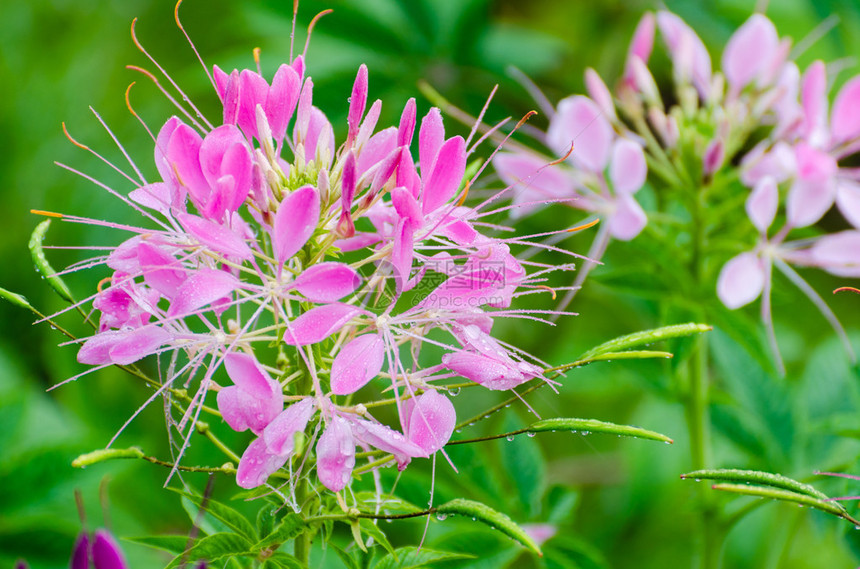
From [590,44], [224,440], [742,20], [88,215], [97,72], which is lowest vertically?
[224,440]

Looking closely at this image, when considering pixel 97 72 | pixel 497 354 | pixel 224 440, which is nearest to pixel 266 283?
pixel 497 354

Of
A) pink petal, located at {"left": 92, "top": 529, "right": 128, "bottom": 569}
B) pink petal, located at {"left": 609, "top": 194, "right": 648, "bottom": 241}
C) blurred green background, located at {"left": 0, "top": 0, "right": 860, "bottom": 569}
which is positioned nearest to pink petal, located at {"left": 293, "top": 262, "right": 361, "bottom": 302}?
pink petal, located at {"left": 92, "top": 529, "right": 128, "bottom": 569}

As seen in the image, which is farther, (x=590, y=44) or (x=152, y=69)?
(x=152, y=69)

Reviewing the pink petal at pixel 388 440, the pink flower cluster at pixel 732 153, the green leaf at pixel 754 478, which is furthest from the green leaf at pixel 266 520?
the pink flower cluster at pixel 732 153

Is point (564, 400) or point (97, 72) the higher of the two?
point (97, 72)

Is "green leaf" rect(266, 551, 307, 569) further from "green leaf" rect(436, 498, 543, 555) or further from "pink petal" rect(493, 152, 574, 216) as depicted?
"pink petal" rect(493, 152, 574, 216)

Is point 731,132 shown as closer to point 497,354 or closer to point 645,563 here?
point 497,354

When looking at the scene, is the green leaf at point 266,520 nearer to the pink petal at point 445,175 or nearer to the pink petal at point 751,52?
the pink petal at point 445,175
